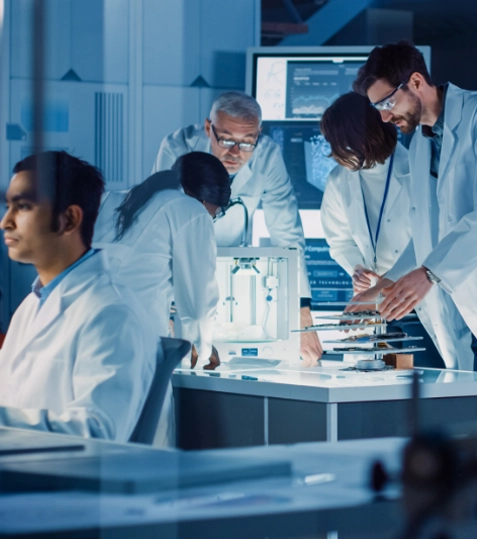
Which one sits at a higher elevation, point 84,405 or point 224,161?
point 224,161

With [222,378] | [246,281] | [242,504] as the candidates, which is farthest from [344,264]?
[242,504]

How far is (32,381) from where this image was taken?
155 centimetres

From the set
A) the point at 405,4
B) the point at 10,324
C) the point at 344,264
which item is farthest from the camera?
the point at 405,4

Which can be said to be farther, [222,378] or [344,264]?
[344,264]

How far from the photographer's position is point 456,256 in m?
2.14

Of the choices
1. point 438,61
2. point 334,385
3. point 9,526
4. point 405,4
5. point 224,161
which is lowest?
point 334,385

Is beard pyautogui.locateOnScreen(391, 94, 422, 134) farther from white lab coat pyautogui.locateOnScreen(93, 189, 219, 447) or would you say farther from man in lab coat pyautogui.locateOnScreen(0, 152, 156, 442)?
man in lab coat pyautogui.locateOnScreen(0, 152, 156, 442)

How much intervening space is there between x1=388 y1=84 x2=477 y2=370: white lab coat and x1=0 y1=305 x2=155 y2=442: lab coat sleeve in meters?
0.92

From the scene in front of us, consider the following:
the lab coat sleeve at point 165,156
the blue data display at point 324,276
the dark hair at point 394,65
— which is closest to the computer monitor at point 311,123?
the blue data display at point 324,276

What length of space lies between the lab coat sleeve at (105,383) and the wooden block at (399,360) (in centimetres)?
87

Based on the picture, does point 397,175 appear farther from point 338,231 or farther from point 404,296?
point 404,296

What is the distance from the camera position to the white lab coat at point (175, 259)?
1.94 metres

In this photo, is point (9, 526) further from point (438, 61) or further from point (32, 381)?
point (438, 61)

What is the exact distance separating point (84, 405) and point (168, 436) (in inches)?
14.6
